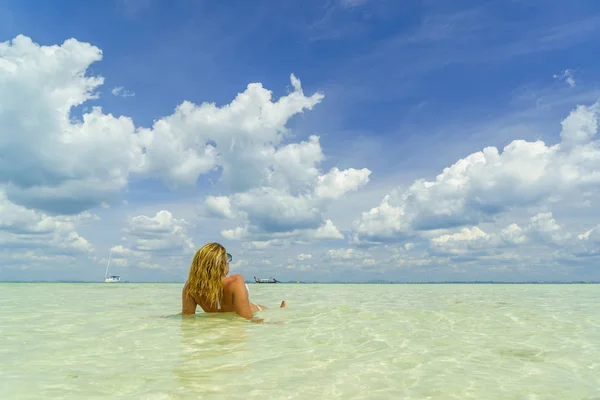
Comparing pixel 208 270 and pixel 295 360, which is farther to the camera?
pixel 208 270

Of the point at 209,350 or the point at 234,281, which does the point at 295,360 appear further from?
the point at 234,281

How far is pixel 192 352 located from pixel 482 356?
475cm

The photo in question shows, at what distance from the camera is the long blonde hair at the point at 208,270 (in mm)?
9203

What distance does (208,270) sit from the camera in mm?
9219

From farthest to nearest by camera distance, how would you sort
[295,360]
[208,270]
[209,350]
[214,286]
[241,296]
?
[241,296], [214,286], [208,270], [209,350], [295,360]

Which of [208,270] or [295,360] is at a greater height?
[208,270]

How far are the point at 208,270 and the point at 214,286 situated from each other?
497mm

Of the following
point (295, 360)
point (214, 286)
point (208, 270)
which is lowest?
point (295, 360)

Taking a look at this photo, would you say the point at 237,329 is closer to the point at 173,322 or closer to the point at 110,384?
the point at 173,322

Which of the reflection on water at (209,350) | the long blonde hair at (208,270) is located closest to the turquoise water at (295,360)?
the reflection on water at (209,350)

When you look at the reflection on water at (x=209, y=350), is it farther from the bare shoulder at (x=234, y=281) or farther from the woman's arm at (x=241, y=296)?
the bare shoulder at (x=234, y=281)

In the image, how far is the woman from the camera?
9234 mm

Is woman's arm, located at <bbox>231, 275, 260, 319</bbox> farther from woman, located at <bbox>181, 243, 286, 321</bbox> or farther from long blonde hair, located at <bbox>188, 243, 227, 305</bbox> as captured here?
long blonde hair, located at <bbox>188, 243, 227, 305</bbox>

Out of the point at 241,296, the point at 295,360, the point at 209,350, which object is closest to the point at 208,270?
the point at 241,296
